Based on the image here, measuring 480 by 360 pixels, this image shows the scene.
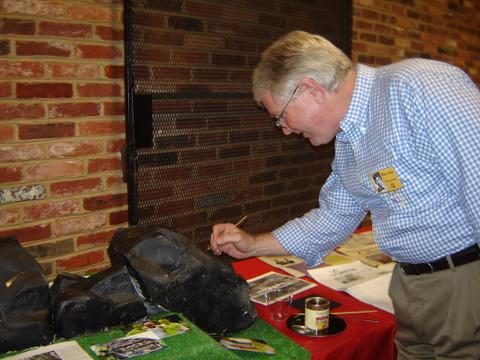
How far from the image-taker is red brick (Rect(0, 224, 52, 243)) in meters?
1.85

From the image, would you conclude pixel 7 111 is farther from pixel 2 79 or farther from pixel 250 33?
pixel 250 33

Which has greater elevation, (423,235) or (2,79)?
(2,79)

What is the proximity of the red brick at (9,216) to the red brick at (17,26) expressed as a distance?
0.63 m

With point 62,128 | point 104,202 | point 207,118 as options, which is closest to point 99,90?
point 62,128

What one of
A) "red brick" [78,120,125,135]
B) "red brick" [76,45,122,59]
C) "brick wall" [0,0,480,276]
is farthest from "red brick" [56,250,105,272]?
"red brick" [76,45,122,59]

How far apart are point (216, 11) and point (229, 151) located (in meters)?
0.68

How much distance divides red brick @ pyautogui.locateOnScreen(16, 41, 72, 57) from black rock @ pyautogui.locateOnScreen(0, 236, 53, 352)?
0.84 meters

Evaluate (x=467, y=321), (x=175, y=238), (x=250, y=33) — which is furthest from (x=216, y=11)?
(x=467, y=321)

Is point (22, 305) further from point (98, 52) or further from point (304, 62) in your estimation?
point (98, 52)

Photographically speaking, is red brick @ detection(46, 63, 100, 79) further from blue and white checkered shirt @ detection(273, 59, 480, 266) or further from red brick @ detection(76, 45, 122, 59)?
blue and white checkered shirt @ detection(273, 59, 480, 266)

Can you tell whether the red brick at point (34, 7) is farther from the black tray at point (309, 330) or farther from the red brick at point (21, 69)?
the black tray at point (309, 330)

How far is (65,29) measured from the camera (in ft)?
6.13

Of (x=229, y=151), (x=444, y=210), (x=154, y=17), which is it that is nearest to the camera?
(x=444, y=210)

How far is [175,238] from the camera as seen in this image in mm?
1384
